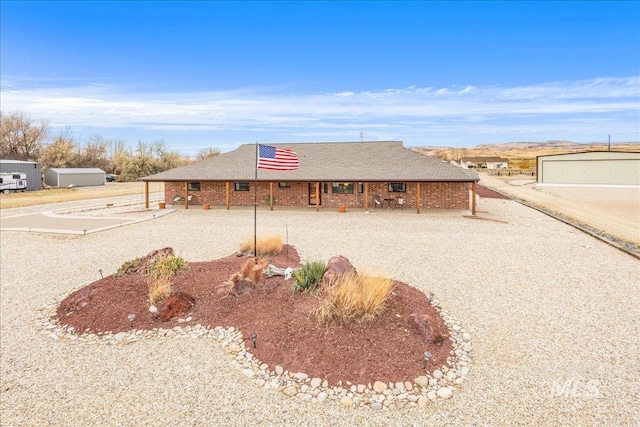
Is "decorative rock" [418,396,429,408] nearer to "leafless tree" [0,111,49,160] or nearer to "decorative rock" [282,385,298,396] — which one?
"decorative rock" [282,385,298,396]

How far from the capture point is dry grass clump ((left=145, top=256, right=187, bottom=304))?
26.2ft

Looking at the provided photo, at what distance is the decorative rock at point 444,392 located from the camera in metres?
5.15

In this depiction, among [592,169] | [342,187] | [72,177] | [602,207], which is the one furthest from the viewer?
[72,177]

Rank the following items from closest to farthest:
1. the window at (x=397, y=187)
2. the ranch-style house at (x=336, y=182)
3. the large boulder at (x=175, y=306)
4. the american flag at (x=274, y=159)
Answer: the large boulder at (x=175, y=306) → the american flag at (x=274, y=159) → the ranch-style house at (x=336, y=182) → the window at (x=397, y=187)

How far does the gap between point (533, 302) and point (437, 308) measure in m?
2.41

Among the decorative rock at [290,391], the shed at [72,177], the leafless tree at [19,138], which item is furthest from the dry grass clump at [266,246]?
the leafless tree at [19,138]

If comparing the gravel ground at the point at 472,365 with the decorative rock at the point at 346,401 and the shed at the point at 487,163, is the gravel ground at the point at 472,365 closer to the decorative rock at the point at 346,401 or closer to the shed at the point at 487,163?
the decorative rock at the point at 346,401

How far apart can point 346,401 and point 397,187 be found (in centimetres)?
1926

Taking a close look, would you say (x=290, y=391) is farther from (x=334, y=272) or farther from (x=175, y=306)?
(x=175, y=306)

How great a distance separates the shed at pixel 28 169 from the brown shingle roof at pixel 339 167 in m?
27.1

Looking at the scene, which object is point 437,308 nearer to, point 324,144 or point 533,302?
point 533,302

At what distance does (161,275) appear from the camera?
8.95 meters

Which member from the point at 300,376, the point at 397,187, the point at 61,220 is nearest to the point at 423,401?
the point at 300,376

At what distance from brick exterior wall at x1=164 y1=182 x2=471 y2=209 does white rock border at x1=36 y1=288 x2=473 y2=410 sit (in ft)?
54.2
